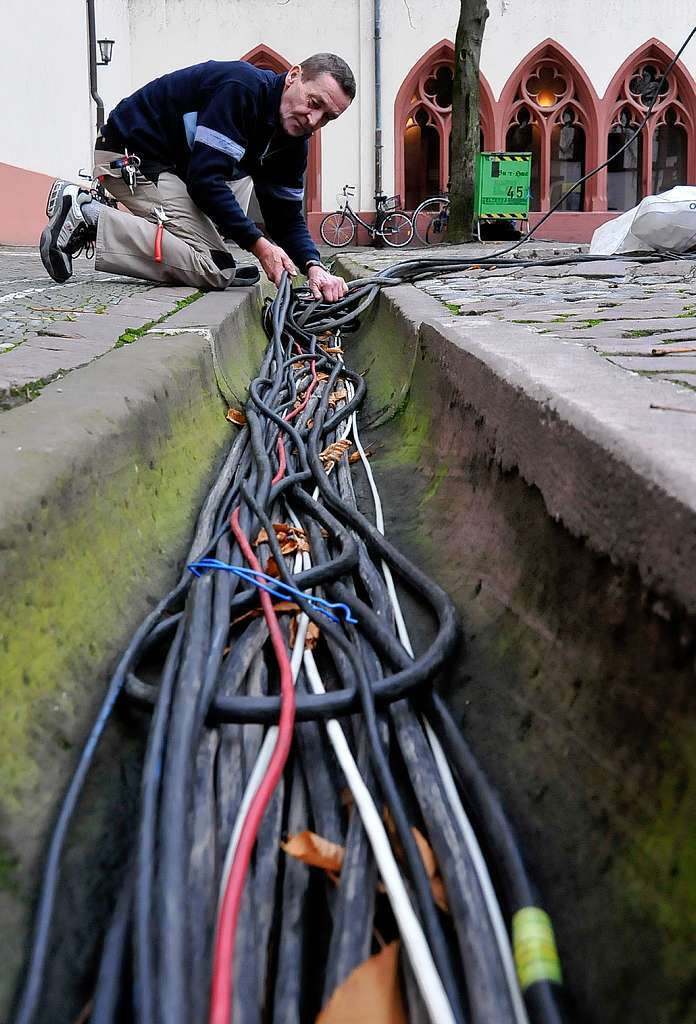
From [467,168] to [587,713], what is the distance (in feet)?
33.6

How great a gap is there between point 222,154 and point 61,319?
106 centimetres

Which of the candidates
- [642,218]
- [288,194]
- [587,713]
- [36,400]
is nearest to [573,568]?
[587,713]

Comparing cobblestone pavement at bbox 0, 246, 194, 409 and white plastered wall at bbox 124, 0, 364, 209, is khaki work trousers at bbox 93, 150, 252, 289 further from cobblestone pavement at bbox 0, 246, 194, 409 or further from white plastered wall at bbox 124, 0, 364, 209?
white plastered wall at bbox 124, 0, 364, 209

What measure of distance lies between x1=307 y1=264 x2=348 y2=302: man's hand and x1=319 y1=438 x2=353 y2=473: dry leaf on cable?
5.57 ft

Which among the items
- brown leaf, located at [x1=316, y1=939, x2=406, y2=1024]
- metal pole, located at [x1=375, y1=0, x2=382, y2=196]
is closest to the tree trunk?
metal pole, located at [x1=375, y1=0, x2=382, y2=196]

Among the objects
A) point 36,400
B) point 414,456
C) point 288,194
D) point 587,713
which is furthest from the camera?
point 288,194

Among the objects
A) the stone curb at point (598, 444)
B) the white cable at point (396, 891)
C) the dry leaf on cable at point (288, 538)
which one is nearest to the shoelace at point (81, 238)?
the stone curb at point (598, 444)

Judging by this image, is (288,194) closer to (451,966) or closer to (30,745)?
(30,745)

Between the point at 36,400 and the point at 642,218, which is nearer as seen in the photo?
the point at 36,400

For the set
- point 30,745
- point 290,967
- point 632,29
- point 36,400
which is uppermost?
point 632,29

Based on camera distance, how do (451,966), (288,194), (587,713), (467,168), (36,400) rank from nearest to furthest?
1. (451,966)
2. (587,713)
3. (36,400)
4. (288,194)
5. (467,168)

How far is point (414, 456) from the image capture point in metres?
2.21

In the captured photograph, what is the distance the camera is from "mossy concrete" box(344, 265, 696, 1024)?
0.78 m

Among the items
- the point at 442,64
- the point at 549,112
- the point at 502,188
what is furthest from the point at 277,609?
the point at 549,112
